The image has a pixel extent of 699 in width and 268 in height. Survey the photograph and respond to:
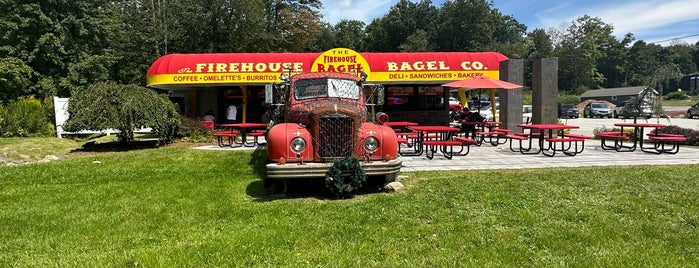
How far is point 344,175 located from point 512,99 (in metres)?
11.6

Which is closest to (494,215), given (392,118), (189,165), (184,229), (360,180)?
(360,180)

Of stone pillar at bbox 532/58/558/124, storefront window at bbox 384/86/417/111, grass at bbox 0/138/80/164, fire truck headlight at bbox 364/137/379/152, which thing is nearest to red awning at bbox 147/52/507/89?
storefront window at bbox 384/86/417/111

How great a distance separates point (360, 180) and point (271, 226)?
1759 mm

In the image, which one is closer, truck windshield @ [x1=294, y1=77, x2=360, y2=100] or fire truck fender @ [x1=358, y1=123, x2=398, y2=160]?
fire truck fender @ [x1=358, y1=123, x2=398, y2=160]

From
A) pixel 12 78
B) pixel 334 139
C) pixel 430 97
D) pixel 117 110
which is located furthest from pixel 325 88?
pixel 12 78

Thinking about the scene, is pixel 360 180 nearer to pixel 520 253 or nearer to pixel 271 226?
pixel 271 226

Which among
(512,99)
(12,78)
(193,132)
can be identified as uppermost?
(12,78)

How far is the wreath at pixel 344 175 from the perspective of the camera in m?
6.77

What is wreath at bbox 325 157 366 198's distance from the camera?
6.77 metres

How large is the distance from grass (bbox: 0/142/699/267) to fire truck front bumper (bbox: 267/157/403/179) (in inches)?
15.5

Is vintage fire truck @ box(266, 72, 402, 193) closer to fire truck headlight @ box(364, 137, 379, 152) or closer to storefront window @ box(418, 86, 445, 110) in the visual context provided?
fire truck headlight @ box(364, 137, 379, 152)

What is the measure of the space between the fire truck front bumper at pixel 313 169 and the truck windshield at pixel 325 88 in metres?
2.02

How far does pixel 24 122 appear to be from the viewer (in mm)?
17578

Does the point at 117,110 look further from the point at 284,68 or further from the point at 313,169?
the point at 313,169
